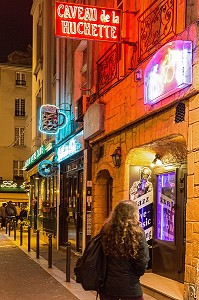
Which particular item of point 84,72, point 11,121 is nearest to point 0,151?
point 11,121

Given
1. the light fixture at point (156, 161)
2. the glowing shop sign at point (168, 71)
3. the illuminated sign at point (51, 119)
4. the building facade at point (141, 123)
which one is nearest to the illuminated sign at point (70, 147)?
the building facade at point (141, 123)

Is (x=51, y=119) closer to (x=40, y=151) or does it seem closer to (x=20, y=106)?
(x=40, y=151)

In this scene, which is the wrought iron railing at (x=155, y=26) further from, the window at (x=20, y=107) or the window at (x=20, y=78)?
the window at (x=20, y=78)

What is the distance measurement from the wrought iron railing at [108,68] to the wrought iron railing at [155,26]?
4.92 feet

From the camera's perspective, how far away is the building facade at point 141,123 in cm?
769

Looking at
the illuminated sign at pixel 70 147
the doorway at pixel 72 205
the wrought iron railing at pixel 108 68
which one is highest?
the wrought iron railing at pixel 108 68

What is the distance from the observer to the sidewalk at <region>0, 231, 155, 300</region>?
30.2ft

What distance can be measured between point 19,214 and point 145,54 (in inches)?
992

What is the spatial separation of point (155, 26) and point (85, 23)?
69.4 inches

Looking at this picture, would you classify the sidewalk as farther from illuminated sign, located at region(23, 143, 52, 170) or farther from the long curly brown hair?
illuminated sign, located at region(23, 143, 52, 170)

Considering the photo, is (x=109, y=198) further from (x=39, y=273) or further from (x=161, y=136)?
(x=161, y=136)

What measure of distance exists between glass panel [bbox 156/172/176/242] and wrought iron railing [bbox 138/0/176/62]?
2.66 m

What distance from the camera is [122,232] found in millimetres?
4555

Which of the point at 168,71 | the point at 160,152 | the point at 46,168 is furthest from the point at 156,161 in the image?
the point at 46,168
